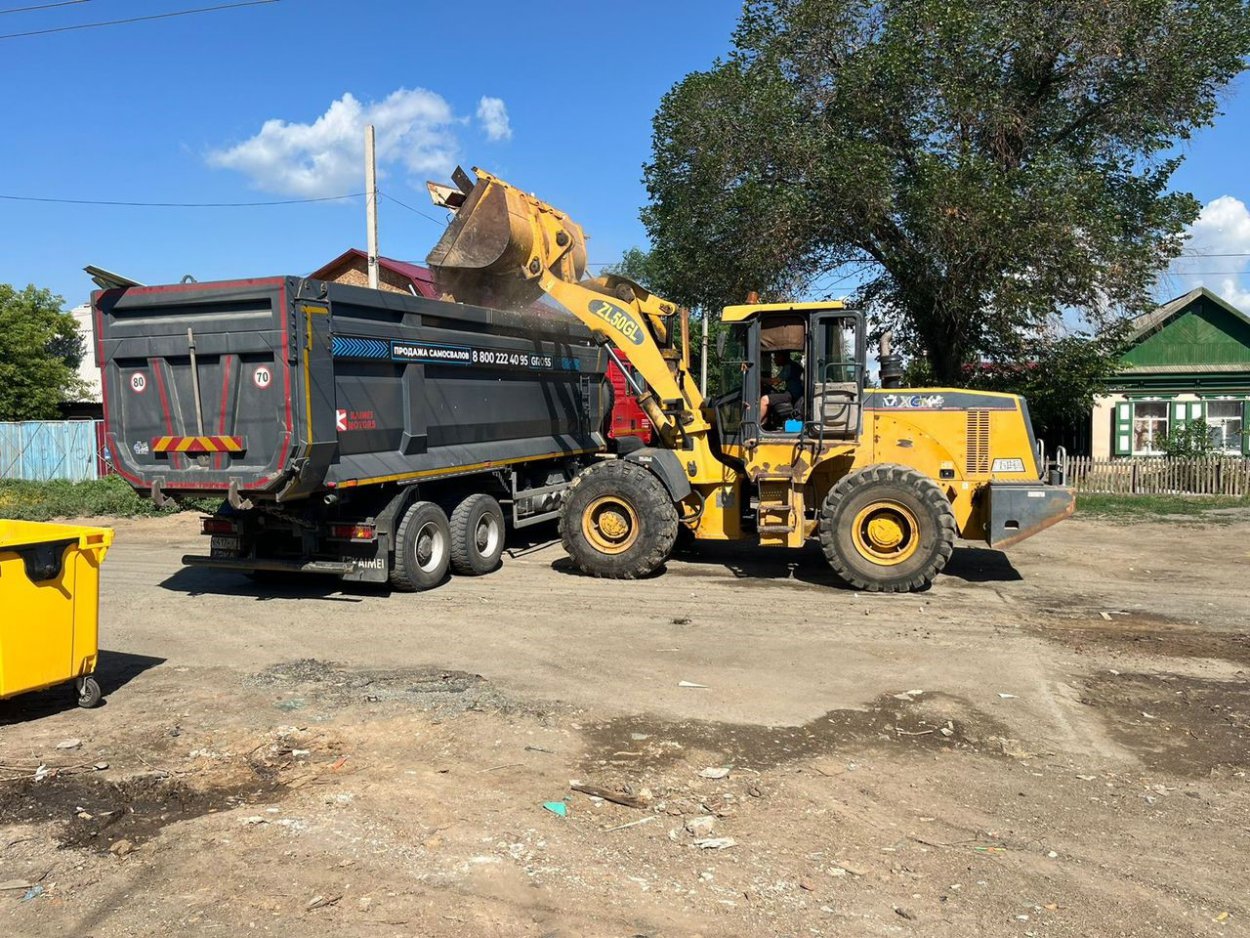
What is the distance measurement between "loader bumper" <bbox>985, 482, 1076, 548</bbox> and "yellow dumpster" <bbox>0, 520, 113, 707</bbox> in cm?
791

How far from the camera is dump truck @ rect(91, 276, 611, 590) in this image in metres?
7.76

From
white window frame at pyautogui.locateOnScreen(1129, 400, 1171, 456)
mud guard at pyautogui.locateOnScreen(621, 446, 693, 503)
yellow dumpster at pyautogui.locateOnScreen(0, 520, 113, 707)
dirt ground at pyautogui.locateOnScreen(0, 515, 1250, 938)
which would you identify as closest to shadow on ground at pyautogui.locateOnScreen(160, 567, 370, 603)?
dirt ground at pyautogui.locateOnScreen(0, 515, 1250, 938)

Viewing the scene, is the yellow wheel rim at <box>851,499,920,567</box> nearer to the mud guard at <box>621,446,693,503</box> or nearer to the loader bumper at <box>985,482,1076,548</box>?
the loader bumper at <box>985,482,1076,548</box>

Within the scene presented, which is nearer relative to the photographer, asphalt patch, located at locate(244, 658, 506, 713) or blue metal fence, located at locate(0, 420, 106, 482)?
asphalt patch, located at locate(244, 658, 506, 713)

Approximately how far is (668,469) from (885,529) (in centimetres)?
244

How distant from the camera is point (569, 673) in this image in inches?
254

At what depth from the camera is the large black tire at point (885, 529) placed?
8898 millimetres

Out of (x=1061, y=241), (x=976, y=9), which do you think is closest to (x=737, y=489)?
(x=1061, y=241)

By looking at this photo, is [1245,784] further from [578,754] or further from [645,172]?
[645,172]

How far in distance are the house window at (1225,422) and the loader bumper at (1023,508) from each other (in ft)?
58.5

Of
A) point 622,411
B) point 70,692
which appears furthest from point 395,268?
point 70,692

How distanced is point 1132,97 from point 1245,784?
15375 millimetres

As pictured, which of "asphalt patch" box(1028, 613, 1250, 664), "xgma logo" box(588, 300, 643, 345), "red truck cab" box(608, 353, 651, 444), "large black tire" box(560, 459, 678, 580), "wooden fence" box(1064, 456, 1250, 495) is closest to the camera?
"asphalt patch" box(1028, 613, 1250, 664)

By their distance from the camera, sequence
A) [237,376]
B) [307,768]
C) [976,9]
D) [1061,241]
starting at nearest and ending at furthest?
[307,768] → [237,376] → [1061,241] → [976,9]
